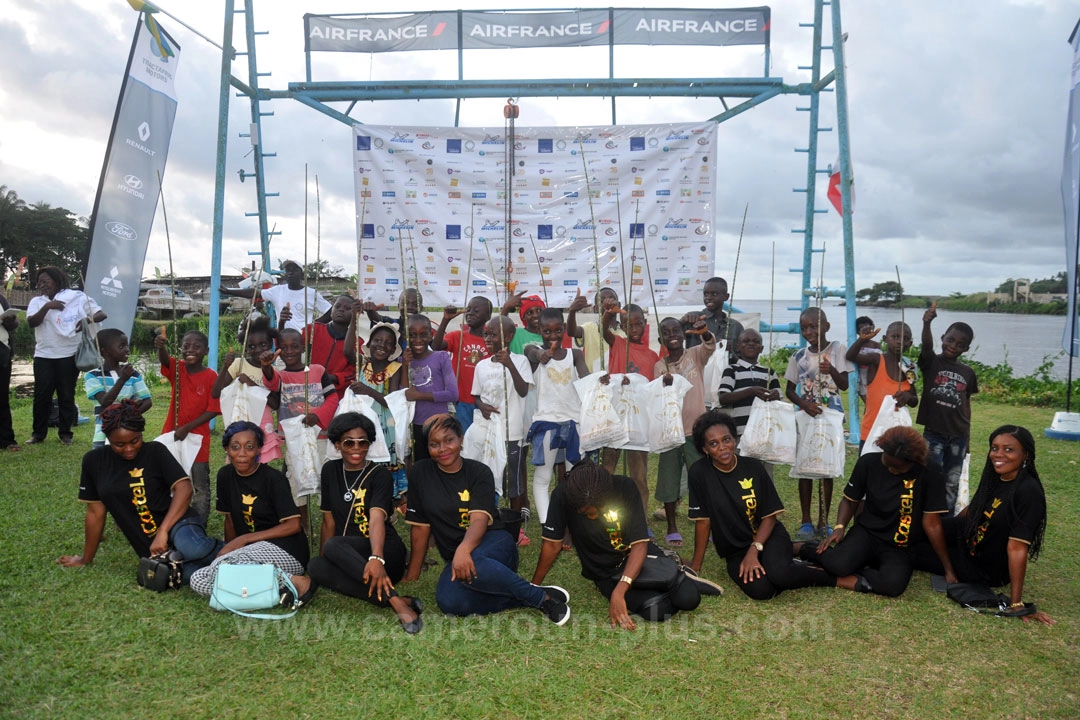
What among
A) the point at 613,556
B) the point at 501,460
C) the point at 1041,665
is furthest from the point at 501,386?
the point at 1041,665

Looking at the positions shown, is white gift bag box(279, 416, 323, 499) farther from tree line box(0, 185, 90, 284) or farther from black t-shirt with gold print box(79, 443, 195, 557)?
tree line box(0, 185, 90, 284)

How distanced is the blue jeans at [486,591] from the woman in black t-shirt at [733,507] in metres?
1.10

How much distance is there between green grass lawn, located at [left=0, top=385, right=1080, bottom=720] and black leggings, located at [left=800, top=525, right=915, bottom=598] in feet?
0.30

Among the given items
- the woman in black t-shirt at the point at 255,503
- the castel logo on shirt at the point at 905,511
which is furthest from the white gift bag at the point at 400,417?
the castel logo on shirt at the point at 905,511

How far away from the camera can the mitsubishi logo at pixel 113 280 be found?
23.9ft

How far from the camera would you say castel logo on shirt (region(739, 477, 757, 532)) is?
424cm

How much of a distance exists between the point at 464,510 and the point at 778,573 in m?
1.76

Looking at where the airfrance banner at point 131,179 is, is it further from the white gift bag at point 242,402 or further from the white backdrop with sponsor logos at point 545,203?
the white gift bag at point 242,402

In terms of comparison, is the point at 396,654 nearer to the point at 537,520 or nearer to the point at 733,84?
the point at 537,520

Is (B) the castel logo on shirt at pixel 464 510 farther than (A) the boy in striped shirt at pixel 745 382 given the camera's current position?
No

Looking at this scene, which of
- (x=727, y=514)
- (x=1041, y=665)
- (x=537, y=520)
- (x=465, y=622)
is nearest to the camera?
(x=1041, y=665)

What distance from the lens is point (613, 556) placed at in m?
3.91

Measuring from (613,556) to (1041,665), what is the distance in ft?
6.45

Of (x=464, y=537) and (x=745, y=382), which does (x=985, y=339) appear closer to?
(x=745, y=382)
